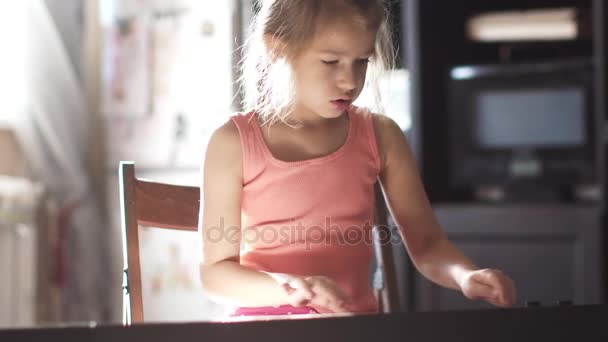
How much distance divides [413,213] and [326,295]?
19 centimetres

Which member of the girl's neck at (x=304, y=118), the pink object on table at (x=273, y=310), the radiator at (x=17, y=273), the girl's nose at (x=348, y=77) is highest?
the girl's nose at (x=348, y=77)

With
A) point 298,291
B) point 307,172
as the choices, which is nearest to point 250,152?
point 307,172

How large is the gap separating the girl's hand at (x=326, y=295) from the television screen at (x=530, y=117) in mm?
1583

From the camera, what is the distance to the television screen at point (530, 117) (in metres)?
1.89

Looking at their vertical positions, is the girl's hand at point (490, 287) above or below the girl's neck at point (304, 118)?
below

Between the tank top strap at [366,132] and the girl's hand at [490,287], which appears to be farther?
the tank top strap at [366,132]

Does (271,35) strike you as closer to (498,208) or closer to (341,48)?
(341,48)

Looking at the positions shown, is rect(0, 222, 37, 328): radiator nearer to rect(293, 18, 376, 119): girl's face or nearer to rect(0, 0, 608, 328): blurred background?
rect(0, 0, 608, 328): blurred background

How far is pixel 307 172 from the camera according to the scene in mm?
564

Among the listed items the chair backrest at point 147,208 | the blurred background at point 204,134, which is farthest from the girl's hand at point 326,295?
the blurred background at point 204,134

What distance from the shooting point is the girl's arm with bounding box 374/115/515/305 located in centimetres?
57

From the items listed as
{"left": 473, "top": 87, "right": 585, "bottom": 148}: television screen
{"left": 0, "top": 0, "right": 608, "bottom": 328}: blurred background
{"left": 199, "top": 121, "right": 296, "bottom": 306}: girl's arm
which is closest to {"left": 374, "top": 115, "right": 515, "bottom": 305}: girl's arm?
{"left": 199, "top": 121, "right": 296, "bottom": 306}: girl's arm

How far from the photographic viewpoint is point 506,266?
183 cm

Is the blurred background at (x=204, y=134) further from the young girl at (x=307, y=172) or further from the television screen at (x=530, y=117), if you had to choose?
the young girl at (x=307, y=172)
